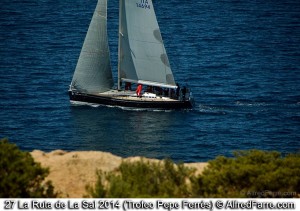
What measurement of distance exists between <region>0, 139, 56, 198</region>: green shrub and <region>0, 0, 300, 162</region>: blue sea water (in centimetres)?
3475

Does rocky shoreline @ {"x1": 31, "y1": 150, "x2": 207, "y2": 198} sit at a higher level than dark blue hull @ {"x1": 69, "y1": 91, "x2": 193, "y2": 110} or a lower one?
higher

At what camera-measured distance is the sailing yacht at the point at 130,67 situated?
96312mm

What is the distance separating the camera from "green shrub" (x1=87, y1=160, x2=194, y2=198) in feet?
143

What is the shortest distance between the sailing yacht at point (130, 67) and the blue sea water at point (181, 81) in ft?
5.41

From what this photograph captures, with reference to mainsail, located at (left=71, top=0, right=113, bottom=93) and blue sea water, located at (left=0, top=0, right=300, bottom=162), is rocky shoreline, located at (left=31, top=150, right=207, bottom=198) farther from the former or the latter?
mainsail, located at (left=71, top=0, right=113, bottom=93)

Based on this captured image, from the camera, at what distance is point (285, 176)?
47.0 meters

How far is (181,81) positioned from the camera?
109688mm

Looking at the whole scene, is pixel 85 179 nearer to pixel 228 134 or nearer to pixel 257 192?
pixel 257 192

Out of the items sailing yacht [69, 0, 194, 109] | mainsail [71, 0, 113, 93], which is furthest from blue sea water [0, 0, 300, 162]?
mainsail [71, 0, 113, 93]

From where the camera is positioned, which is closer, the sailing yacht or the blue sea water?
the blue sea water

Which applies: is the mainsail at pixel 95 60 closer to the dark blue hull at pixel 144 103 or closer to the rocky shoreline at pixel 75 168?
the dark blue hull at pixel 144 103

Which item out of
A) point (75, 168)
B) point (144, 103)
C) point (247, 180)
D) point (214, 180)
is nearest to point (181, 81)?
point (144, 103)

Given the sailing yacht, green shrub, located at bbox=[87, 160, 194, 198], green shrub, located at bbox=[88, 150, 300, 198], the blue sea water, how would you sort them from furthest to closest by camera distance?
the sailing yacht
the blue sea water
green shrub, located at bbox=[88, 150, 300, 198]
green shrub, located at bbox=[87, 160, 194, 198]

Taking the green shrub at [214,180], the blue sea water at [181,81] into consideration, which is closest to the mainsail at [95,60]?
the blue sea water at [181,81]
